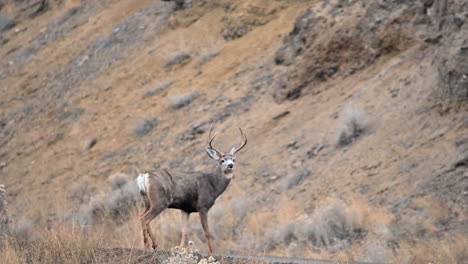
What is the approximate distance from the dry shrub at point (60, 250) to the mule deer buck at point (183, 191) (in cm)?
103

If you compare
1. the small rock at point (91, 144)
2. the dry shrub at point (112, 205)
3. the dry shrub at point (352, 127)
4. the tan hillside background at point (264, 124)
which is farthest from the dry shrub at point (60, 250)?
the small rock at point (91, 144)

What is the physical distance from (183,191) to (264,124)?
475 inches

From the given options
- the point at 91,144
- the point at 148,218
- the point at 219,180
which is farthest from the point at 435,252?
the point at 91,144

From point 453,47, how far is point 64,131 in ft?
63.8

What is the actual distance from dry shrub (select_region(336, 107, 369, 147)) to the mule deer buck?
6879 millimetres

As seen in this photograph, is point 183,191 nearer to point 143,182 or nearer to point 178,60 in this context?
point 143,182

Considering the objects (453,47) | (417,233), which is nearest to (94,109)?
(453,47)

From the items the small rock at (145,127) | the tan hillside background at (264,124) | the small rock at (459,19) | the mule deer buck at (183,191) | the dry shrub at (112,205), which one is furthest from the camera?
the small rock at (145,127)

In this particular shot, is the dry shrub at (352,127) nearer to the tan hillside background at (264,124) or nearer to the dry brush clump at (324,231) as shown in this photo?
the tan hillside background at (264,124)

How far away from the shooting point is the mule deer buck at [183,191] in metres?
11.2

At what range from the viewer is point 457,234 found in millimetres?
13430

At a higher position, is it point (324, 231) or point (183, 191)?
point (183, 191)

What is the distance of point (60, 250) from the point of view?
923 cm

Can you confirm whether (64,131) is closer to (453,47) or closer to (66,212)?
(66,212)
